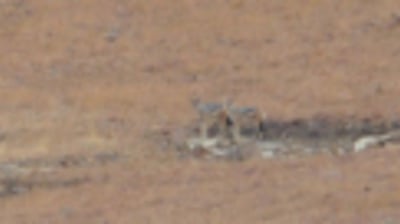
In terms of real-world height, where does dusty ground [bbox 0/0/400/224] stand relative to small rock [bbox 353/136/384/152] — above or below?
above

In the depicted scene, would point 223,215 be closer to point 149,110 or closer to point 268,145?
point 268,145

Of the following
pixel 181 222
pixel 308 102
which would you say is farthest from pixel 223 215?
pixel 308 102

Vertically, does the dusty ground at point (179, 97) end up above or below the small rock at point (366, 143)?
above

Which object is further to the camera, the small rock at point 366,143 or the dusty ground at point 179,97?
the small rock at point 366,143

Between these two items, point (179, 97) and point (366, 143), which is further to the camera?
point (179, 97)

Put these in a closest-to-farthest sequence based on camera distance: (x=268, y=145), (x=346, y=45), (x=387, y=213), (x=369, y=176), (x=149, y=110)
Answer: (x=387, y=213) → (x=369, y=176) → (x=268, y=145) → (x=149, y=110) → (x=346, y=45)

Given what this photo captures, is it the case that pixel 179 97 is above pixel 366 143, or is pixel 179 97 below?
above

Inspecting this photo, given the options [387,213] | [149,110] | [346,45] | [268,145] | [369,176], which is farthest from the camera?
[346,45]

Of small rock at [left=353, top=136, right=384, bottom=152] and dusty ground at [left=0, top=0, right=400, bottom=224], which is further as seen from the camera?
small rock at [left=353, top=136, right=384, bottom=152]
